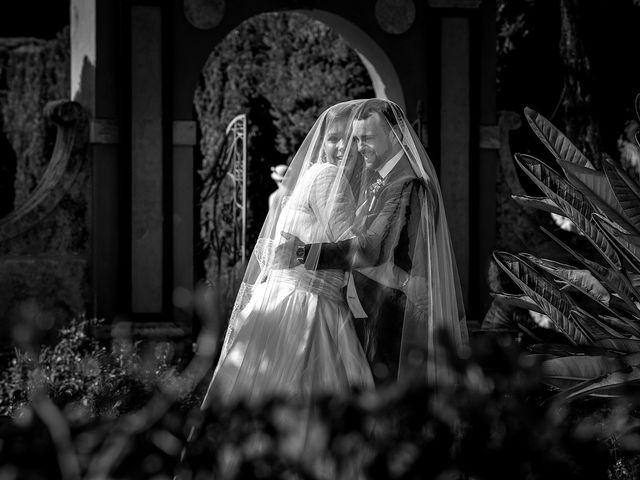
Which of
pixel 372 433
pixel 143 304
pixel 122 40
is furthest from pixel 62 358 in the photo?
pixel 372 433

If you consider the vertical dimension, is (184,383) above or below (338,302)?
below

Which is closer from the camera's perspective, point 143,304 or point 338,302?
point 338,302

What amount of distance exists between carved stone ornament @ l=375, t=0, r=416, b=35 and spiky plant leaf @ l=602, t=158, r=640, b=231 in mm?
4790

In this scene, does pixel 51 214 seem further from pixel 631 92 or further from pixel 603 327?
pixel 631 92

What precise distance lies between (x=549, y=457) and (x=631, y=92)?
1081 centimetres

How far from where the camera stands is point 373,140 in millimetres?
4086

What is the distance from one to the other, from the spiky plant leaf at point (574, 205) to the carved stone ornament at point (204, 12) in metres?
4.47

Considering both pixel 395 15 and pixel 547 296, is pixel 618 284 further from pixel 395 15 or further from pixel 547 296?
pixel 395 15

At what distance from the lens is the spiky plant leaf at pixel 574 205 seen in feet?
11.2

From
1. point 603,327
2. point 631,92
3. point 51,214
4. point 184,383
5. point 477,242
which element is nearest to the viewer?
point 603,327

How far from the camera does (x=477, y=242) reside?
7.91 metres

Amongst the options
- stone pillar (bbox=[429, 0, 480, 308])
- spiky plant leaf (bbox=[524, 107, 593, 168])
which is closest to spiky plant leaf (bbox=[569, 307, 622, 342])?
spiky plant leaf (bbox=[524, 107, 593, 168])

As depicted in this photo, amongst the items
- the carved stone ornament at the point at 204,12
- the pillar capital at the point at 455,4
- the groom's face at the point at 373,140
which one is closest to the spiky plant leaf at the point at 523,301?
the groom's face at the point at 373,140

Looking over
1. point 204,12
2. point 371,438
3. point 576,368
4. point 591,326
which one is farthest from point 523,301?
point 204,12
